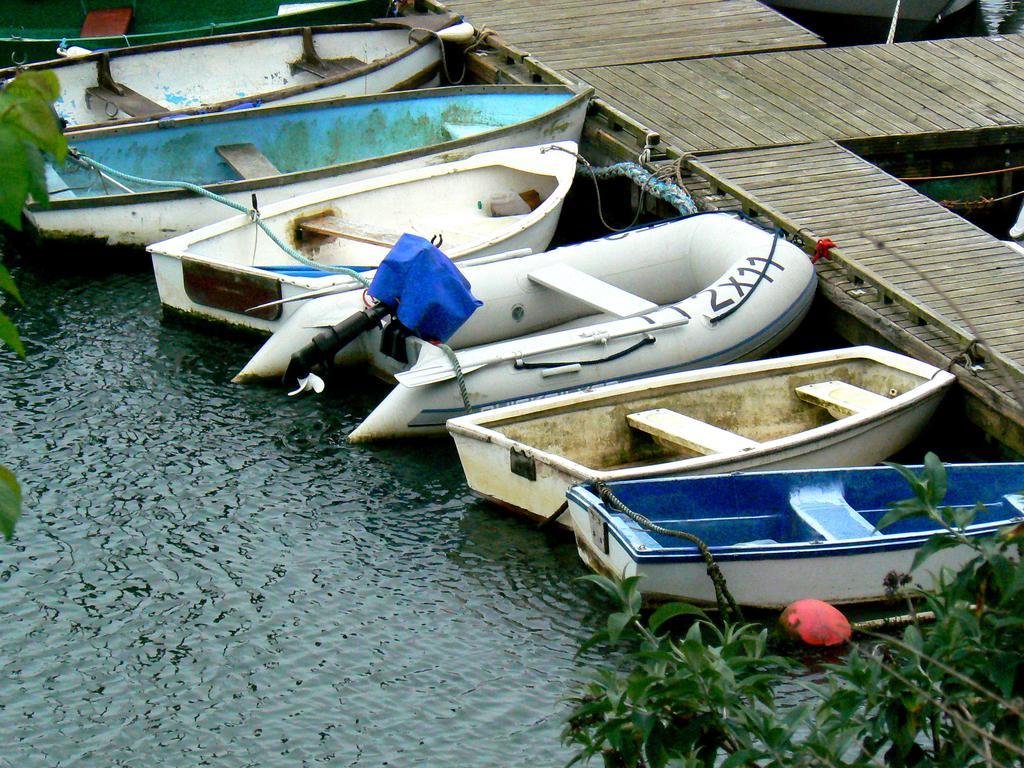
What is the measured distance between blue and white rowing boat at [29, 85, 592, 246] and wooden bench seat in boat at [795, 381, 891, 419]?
422 cm

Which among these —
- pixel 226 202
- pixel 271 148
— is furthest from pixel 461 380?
pixel 271 148

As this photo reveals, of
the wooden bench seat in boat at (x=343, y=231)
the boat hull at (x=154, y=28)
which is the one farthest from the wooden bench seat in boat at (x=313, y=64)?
the wooden bench seat in boat at (x=343, y=231)

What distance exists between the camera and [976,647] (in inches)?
103

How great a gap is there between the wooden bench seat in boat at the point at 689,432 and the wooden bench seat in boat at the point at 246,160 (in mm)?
4863

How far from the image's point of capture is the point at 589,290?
885 centimetres

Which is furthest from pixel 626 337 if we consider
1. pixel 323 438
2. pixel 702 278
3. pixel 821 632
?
pixel 821 632

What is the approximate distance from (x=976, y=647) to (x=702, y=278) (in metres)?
6.91

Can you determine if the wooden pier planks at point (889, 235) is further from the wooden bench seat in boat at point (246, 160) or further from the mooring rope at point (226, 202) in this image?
the wooden bench seat in boat at point (246, 160)

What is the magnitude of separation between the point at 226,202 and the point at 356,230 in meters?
0.98

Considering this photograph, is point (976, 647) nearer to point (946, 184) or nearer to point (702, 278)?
point (702, 278)

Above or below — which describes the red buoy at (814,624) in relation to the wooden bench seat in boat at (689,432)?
below

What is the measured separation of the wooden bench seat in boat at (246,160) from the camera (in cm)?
1114

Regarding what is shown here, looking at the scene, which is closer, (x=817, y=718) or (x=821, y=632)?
(x=817, y=718)

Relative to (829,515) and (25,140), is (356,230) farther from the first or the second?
(25,140)
